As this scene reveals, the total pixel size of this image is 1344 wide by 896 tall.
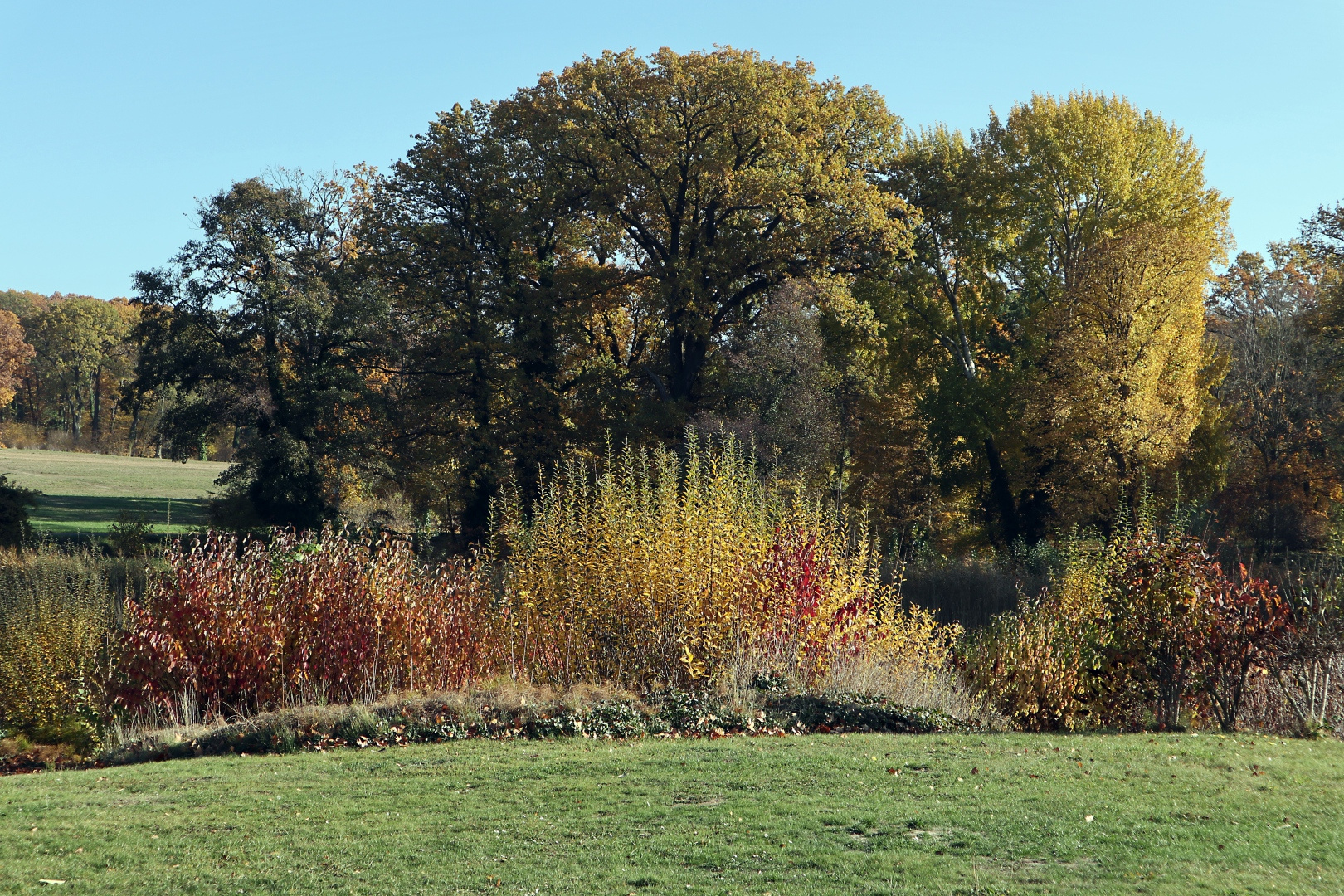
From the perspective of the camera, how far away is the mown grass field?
136 feet

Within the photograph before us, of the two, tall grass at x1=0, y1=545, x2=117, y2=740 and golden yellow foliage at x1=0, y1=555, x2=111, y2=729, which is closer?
tall grass at x1=0, y1=545, x2=117, y2=740

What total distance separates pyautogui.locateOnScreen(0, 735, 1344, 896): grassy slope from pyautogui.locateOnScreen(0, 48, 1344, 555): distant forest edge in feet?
63.3

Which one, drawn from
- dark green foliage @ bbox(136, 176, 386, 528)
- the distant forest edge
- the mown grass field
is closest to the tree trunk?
the distant forest edge

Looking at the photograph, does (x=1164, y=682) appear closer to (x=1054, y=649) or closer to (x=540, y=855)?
(x=1054, y=649)

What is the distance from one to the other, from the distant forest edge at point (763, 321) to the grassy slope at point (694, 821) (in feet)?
63.3

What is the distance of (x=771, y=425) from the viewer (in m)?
31.4

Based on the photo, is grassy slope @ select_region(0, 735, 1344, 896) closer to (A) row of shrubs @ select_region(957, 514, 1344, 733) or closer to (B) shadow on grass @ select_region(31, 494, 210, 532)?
(A) row of shrubs @ select_region(957, 514, 1344, 733)

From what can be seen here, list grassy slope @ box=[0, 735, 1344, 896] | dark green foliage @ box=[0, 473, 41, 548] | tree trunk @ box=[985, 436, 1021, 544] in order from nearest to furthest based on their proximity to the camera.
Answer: grassy slope @ box=[0, 735, 1344, 896] < dark green foliage @ box=[0, 473, 41, 548] < tree trunk @ box=[985, 436, 1021, 544]

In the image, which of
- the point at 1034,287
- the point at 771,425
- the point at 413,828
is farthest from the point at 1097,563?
the point at 1034,287

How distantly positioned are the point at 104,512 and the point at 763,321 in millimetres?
29483

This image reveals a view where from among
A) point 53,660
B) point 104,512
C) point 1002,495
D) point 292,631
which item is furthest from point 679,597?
point 104,512

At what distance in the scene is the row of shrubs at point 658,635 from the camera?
1012 centimetres

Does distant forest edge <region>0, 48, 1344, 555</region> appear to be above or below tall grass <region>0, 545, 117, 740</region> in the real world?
above

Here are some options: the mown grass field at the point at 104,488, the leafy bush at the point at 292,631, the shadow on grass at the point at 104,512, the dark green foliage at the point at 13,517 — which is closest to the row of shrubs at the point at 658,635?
the leafy bush at the point at 292,631
